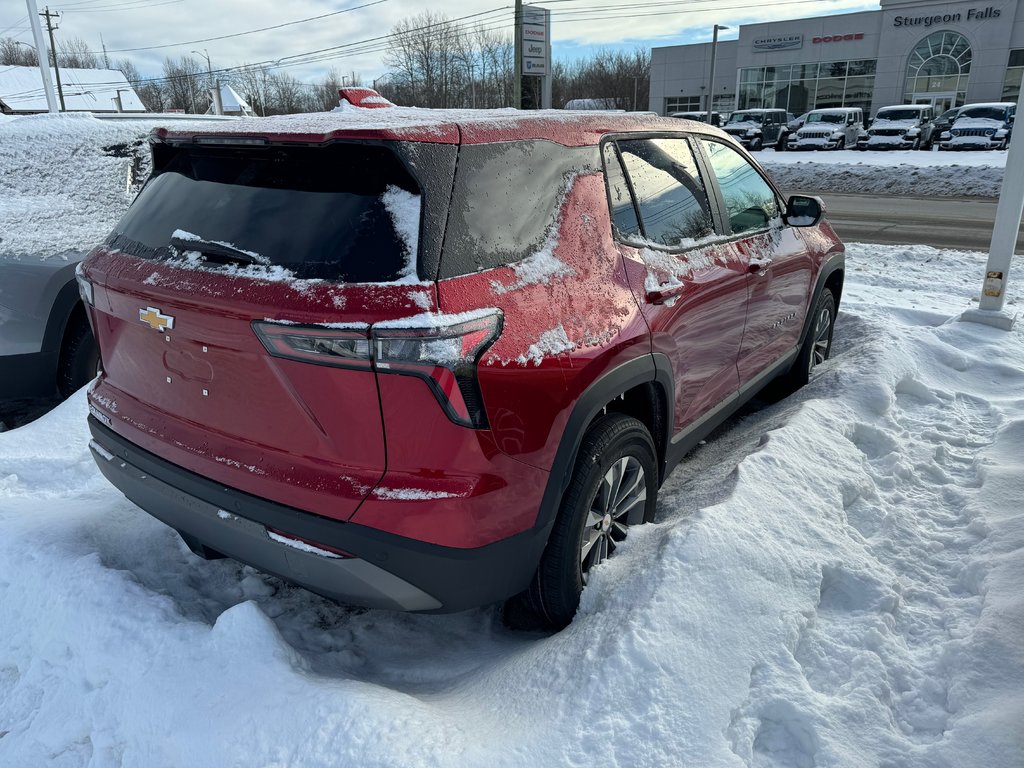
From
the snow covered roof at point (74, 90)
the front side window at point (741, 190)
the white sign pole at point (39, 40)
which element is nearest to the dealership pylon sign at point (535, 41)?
the white sign pole at point (39, 40)

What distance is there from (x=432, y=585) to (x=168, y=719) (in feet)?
2.75

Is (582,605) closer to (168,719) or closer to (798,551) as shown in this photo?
(798,551)

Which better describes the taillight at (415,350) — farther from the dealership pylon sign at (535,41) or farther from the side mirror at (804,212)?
the dealership pylon sign at (535,41)

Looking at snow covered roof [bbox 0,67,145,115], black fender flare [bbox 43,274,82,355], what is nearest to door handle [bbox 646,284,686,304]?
black fender flare [bbox 43,274,82,355]

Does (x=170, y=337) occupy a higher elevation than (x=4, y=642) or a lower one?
higher

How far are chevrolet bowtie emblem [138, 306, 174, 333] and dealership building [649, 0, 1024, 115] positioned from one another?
47.8 m

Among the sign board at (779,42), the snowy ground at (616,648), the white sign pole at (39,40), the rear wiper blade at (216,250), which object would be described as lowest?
the snowy ground at (616,648)

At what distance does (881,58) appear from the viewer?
1780 inches

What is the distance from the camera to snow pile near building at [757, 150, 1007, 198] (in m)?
17.9

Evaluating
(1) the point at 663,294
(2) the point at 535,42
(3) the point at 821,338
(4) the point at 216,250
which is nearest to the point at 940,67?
(2) the point at 535,42

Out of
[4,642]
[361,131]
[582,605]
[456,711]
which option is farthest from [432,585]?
[4,642]

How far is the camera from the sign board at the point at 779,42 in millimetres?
48594

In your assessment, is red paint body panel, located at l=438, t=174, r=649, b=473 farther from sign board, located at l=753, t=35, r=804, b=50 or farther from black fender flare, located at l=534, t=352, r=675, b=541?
sign board, located at l=753, t=35, r=804, b=50

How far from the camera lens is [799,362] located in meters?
4.77
